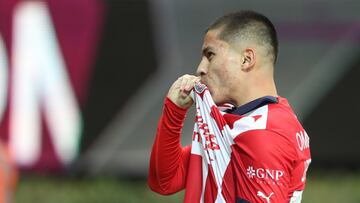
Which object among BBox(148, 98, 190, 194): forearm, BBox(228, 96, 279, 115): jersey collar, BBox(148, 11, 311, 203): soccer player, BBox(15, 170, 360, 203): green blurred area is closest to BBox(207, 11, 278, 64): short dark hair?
BBox(148, 11, 311, 203): soccer player

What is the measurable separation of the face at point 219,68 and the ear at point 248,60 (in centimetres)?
2

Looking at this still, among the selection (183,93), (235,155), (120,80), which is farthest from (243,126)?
(120,80)

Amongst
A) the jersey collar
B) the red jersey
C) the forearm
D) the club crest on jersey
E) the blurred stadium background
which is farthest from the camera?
the blurred stadium background

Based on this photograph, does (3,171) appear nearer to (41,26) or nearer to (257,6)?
(41,26)

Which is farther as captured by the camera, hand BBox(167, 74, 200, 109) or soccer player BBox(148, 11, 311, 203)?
hand BBox(167, 74, 200, 109)

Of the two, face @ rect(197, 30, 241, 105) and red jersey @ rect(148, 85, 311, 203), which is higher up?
face @ rect(197, 30, 241, 105)

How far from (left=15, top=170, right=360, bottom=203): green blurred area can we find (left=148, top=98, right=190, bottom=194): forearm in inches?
179

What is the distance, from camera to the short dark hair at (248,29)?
3895mm

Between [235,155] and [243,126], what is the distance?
12 centimetres

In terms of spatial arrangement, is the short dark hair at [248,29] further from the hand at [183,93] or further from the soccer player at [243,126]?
the hand at [183,93]

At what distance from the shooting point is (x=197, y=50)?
8.96 m

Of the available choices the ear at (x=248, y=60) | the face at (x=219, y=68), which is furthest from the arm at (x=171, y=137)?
the ear at (x=248, y=60)

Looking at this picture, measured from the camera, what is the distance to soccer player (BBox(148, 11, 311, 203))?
3650mm

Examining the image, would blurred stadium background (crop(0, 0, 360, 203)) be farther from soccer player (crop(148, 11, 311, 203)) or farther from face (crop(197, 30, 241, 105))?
face (crop(197, 30, 241, 105))
